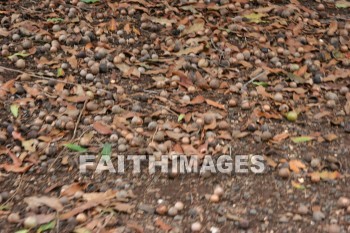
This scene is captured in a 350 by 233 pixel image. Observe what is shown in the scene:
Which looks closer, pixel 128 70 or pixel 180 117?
pixel 180 117

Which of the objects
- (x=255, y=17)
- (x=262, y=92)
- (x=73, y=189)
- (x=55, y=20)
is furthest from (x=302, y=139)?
(x=55, y=20)

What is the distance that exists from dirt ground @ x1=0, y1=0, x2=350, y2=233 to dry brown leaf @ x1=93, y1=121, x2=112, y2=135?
11 millimetres

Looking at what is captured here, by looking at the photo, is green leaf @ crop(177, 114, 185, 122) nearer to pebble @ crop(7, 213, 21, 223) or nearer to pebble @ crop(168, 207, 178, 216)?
pebble @ crop(168, 207, 178, 216)

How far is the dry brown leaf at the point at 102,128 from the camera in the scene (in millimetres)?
4039

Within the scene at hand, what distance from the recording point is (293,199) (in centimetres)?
358

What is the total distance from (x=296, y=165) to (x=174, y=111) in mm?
989

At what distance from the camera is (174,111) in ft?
14.0

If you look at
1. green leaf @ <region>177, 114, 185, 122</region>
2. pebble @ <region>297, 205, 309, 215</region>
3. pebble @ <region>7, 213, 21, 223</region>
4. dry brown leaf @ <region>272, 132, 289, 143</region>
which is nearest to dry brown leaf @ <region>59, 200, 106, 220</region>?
pebble @ <region>7, 213, 21, 223</region>

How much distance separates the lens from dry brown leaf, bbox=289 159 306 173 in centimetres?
377

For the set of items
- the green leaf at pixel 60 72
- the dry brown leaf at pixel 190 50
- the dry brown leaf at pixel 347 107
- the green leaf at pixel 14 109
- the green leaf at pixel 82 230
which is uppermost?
the dry brown leaf at pixel 190 50

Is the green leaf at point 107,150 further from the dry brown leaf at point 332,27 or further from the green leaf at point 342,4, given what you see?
the green leaf at point 342,4

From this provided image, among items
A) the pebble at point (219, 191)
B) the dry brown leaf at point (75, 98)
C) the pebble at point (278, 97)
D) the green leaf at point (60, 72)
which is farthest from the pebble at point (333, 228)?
A: the green leaf at point (60, 72)

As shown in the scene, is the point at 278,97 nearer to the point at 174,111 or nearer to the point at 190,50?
the point at 174,111

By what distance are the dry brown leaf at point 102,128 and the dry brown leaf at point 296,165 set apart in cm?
125
